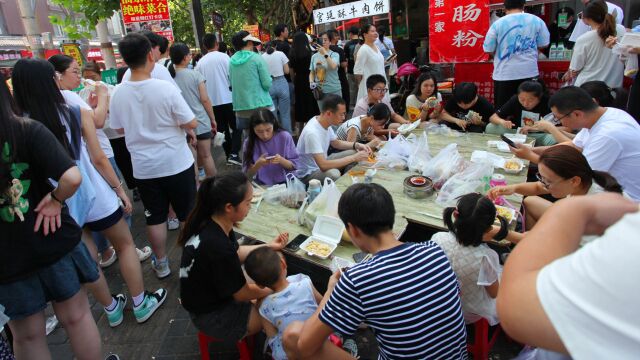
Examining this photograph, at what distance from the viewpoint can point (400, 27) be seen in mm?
10336

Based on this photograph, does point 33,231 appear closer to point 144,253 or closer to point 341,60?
point 144,253

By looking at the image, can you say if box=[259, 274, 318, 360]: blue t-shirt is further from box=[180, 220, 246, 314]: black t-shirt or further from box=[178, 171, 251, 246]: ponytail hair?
box=[178, 171, 251, 246]: ponytail hair

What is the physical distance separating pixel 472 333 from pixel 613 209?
205 centimetres

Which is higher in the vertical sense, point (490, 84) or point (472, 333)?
point (490, 84)

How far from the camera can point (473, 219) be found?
2.06 metres

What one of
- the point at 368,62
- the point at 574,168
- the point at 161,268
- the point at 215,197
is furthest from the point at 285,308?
the point at 368,62

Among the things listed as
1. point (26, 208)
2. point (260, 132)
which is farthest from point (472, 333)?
point (26, 208)

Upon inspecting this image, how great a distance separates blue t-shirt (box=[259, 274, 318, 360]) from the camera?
2.17 metres

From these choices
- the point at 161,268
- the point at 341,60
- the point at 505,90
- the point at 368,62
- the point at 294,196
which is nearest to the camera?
the point at 294,196

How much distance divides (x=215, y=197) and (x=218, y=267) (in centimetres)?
40

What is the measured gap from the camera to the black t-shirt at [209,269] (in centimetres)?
213

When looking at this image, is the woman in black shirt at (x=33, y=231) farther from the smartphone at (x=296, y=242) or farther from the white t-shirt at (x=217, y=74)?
the white t-shirt at (x=217, y=74)

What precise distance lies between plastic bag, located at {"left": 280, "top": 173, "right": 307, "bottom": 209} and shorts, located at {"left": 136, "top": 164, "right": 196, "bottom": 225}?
2.93 ft

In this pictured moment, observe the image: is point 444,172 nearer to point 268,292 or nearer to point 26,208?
point 268,292
